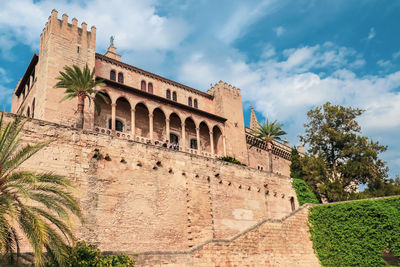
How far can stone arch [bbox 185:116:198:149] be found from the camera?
117 feet

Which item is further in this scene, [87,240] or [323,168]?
[323,168]

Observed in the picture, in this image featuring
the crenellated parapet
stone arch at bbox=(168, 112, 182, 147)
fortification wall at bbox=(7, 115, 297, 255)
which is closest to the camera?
fortification wall at bbox=(7, 115, 297, 255)

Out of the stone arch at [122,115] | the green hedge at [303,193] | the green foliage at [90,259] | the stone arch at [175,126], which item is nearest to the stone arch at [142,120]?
the stone arch at [122,115]

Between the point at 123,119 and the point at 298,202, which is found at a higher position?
the point at 123,119

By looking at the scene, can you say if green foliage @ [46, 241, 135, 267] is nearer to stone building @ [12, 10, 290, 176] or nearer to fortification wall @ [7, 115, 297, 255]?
fortification wall @ [7, 115, 297, 255]

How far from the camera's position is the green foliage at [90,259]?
40.7 feet

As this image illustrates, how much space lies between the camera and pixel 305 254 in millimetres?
22938

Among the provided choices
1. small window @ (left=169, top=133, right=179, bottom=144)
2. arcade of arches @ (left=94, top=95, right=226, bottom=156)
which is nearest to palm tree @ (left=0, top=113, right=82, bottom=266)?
arcade of arches @ (left=94, top=95, right=226, bottom=156)

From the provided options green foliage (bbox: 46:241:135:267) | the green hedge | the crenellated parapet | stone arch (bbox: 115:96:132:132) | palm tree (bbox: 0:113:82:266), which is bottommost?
green foliage (bbox: 46:241:135:267)

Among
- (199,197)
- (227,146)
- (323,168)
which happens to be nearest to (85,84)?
(199,197)

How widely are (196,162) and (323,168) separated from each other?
14170mm

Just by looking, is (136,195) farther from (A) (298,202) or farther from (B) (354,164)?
(B) (354,164)

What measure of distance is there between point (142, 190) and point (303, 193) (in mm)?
15546

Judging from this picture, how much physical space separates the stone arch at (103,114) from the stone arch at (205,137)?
10002 millimetres
